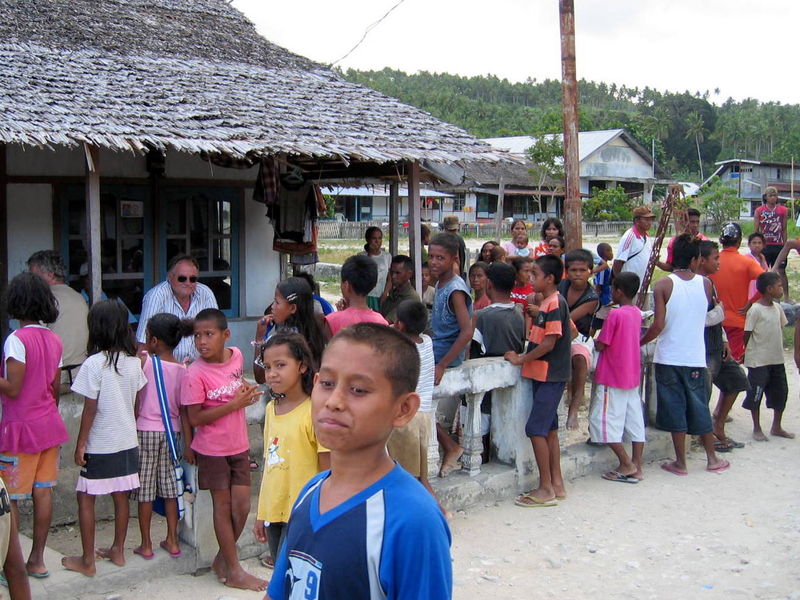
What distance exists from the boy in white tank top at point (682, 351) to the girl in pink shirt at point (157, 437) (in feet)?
12.0

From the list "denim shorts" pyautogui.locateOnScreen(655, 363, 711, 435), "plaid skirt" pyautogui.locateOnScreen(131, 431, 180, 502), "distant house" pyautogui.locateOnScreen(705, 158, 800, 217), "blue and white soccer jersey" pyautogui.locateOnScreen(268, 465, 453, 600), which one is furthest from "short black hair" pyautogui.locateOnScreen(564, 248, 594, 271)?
"distant house" pyautogui.locateOnScreen(705, 158, 800, 217)

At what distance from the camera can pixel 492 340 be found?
5.99m

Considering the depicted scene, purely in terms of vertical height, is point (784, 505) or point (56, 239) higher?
point (56, 239)

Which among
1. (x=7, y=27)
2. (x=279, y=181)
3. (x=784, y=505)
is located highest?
(x=7, y=27)

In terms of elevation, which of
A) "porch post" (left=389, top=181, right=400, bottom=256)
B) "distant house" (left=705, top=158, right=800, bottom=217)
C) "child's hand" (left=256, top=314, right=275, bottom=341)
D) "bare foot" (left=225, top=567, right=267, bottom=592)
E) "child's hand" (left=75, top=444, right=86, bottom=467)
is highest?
"distant house" (left=705, top=158, right=800, bottom=217)

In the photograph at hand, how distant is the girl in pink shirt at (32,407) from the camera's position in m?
4.08

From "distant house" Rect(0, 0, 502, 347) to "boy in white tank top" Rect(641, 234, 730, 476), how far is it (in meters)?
2.51

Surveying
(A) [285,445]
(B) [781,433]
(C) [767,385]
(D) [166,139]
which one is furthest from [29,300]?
(B) [781,433]

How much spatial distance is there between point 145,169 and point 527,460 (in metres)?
5.22

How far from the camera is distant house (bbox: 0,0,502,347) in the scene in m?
6.97

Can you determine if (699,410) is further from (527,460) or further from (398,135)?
(398,135)

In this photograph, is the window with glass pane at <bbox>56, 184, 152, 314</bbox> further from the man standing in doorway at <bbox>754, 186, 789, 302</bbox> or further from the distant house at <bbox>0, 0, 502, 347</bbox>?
the man standing in doorway at <bbox>754, 186, 789, 302</bbox>

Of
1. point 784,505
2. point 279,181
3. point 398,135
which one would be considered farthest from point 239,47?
point 784,505

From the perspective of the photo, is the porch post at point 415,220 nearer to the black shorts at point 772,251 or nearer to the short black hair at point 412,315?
the short black hair at point 412,315
